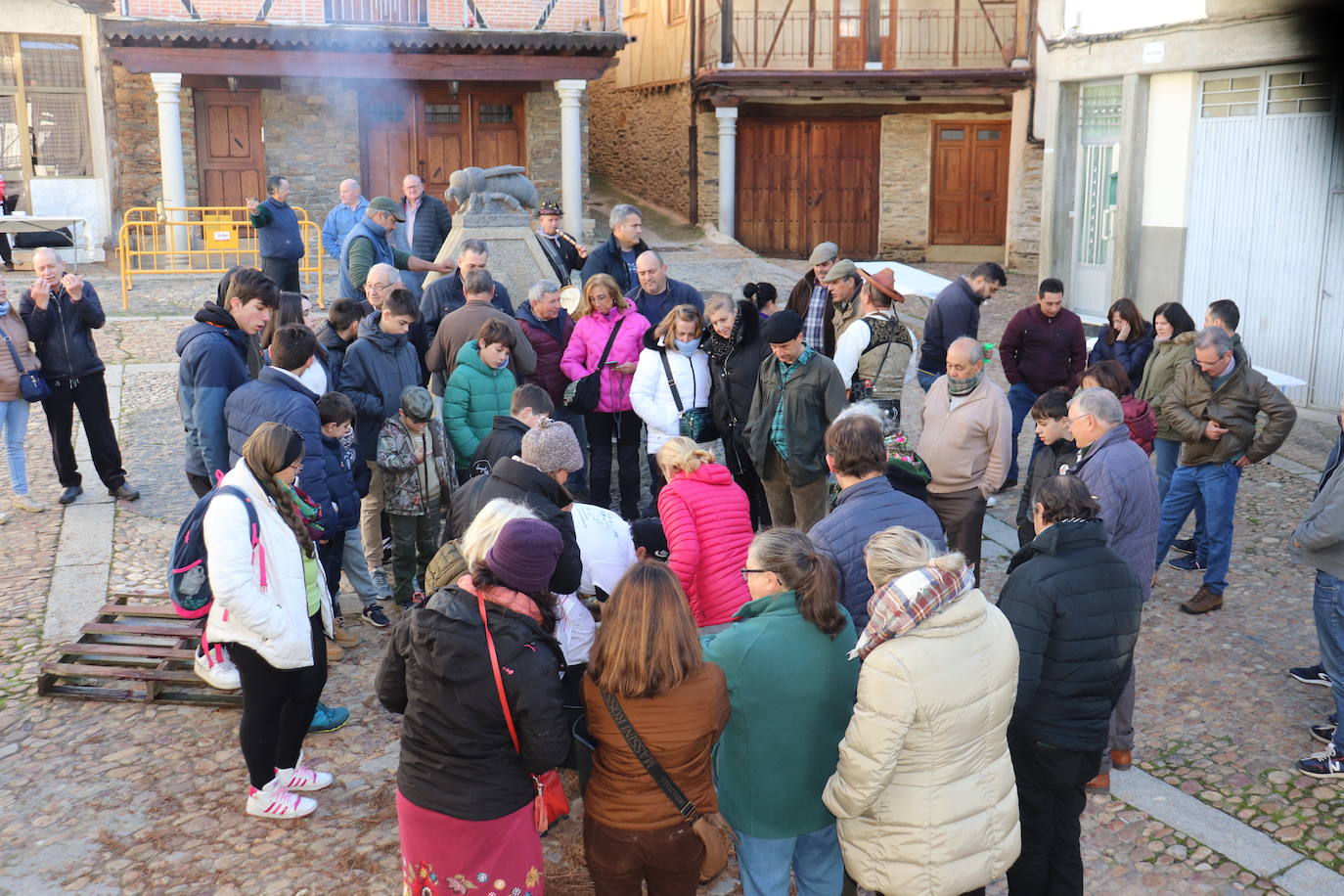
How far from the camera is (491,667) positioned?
3381 mm

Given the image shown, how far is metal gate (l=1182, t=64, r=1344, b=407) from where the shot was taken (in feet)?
37.6

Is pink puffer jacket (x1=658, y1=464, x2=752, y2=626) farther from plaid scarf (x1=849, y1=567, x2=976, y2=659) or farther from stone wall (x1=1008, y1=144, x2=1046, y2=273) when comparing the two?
stone wall (x1=1008, y1=144, x2=1046, y2=273)

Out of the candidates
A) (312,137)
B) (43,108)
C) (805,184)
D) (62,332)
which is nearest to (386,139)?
(312,137)

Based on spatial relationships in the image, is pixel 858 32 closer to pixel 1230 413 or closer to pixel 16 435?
pixel 1230 413

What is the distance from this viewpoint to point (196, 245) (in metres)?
17.7

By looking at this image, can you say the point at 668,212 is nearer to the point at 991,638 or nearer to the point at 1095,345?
the point at 1095,345

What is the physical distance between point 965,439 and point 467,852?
3.78 m

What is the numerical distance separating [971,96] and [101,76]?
1455 cm

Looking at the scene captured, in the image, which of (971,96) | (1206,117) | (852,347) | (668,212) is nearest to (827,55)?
(971,96)

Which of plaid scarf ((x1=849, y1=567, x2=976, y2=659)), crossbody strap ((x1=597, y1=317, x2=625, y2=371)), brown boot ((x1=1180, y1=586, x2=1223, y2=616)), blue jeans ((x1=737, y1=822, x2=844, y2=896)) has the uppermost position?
crossbody strap ((x1=597, y1=317, x2=625, y2=371))

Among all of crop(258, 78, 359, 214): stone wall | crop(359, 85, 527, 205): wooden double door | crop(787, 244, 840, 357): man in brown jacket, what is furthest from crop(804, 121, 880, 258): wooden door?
crop(787, 244, 840, 357): man in brown jacket

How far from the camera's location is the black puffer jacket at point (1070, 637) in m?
4.01

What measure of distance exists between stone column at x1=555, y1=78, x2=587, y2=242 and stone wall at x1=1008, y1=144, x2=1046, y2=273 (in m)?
7.30

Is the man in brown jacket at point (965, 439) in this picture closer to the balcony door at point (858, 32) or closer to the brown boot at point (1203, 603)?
the brown boot at point (1203, 603)
